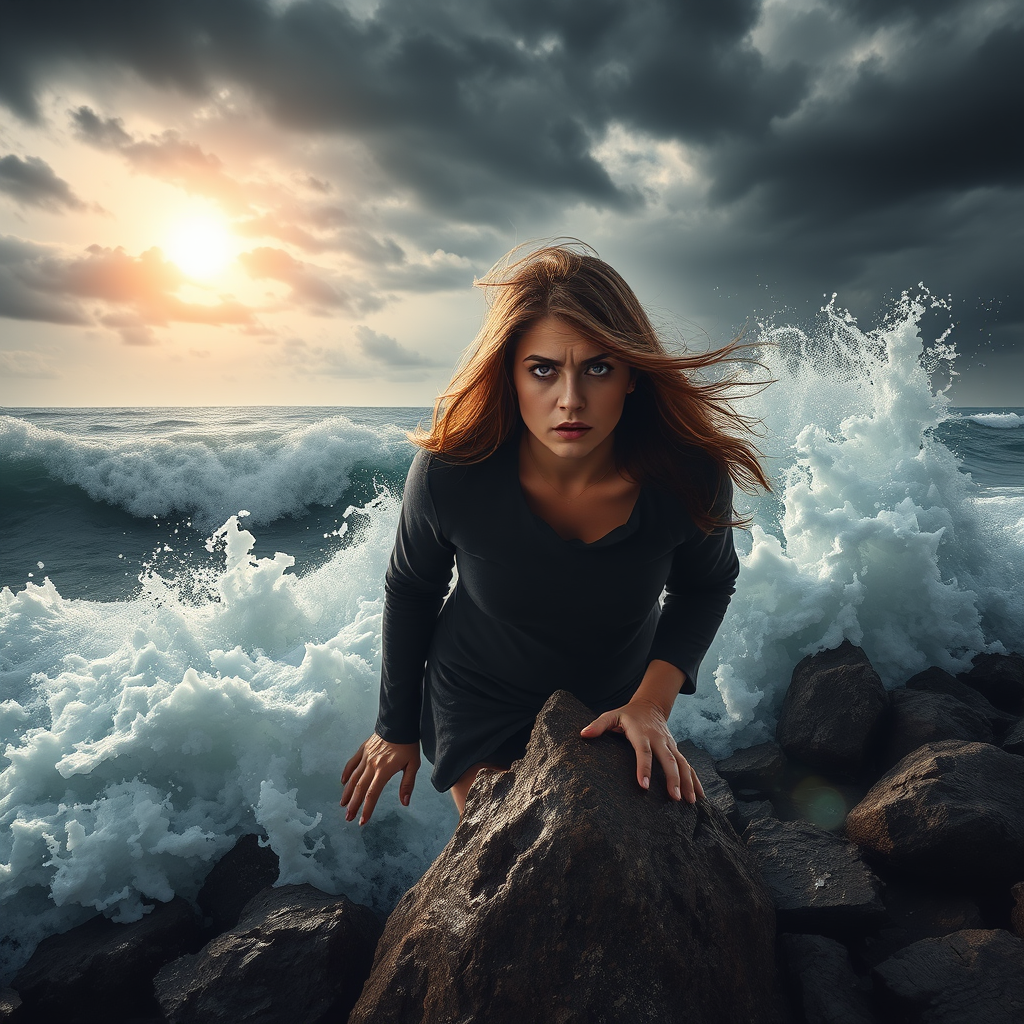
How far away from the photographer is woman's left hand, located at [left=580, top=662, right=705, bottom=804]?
59.2 inches

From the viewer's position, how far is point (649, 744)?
1.54 m

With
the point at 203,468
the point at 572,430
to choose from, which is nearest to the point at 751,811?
the point at 572,430

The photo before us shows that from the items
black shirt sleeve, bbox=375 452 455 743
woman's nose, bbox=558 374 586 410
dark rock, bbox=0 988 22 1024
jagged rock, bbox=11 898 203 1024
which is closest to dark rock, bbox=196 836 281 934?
jagged rock, bbox=11 898 203 1024

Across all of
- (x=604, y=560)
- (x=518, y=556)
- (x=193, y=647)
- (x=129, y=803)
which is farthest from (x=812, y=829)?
(x=193, y=647)

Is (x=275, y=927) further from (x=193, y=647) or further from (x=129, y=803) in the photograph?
(x=193, y=647)

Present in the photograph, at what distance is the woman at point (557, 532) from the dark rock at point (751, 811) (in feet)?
3.87

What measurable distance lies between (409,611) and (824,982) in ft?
5.09

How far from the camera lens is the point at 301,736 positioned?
314 cm

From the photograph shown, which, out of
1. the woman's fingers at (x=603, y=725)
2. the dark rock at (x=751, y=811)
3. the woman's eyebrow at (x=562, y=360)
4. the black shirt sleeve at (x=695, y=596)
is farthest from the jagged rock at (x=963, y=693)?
the woman's eyebrow at (x=562, y=360)

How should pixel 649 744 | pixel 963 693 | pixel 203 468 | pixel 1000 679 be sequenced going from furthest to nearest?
1. pixel 203 468
2. pixel 1000 679
3. pixel 963 693
4. pixel 649 744

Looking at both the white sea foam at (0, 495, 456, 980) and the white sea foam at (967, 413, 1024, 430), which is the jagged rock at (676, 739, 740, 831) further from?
the white sea foam at (967, 413, 1024, 430)

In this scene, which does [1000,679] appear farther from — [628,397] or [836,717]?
[628,397]

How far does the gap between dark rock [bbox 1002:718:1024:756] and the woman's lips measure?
112 inches

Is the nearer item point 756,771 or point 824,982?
point 824,982
